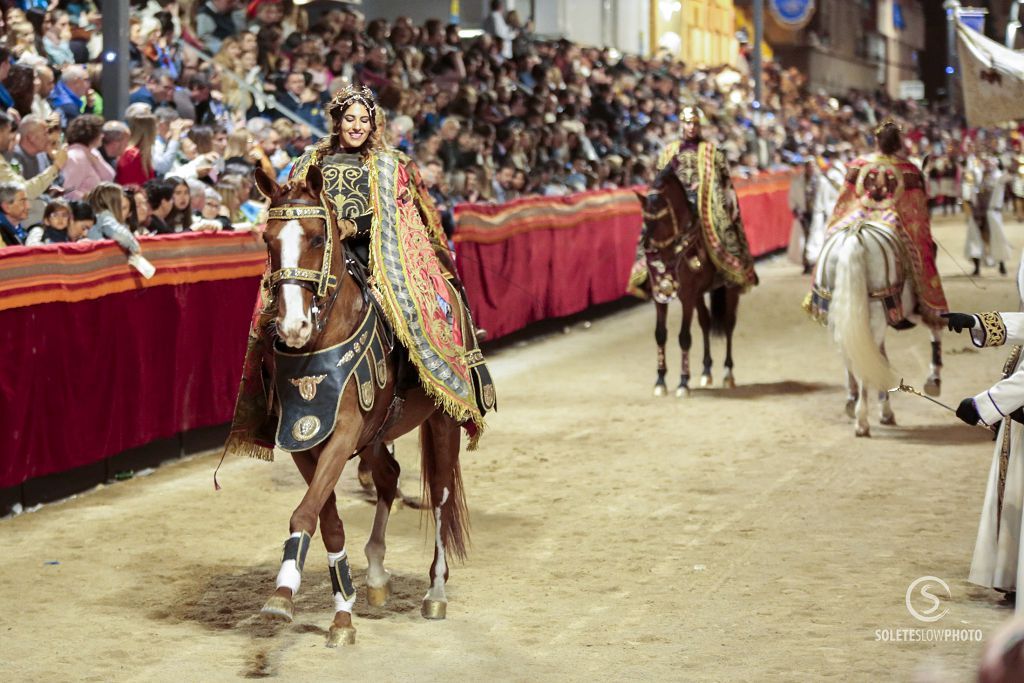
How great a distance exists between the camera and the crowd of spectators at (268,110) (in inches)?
460

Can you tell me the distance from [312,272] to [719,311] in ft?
30.0

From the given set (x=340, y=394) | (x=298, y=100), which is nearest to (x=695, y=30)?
(x=298, y=100)

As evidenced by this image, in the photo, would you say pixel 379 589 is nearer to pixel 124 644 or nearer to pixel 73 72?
pixel 124 644

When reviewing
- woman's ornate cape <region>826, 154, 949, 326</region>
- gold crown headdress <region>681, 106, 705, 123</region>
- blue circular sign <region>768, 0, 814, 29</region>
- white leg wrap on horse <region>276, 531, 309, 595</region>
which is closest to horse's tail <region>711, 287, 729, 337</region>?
gold crown headdress <region>681, 106, 705, 123</region>

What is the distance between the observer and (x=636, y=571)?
7926 millimetres

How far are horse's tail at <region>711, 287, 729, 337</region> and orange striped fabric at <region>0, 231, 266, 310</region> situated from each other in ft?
16.0

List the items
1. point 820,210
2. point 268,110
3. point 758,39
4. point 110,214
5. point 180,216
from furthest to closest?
point 758,39 → point 820,210 → point 268,110 → point 180,216 → point 110,214

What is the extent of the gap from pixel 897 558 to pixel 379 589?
2784 mm

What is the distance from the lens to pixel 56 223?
10.2 metres

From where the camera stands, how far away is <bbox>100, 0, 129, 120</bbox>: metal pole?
1262 cm

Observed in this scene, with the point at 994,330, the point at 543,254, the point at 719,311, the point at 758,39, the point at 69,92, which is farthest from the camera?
the point at 758,39

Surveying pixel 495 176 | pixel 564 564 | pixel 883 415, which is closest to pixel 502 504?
pixel 564 564

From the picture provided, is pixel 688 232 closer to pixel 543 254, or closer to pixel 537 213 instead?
pixel 537 213

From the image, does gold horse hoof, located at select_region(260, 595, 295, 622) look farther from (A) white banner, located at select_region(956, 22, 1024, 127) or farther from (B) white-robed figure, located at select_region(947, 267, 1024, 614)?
(A) white banner, located at select_region(956, 22, 1024, 127)
